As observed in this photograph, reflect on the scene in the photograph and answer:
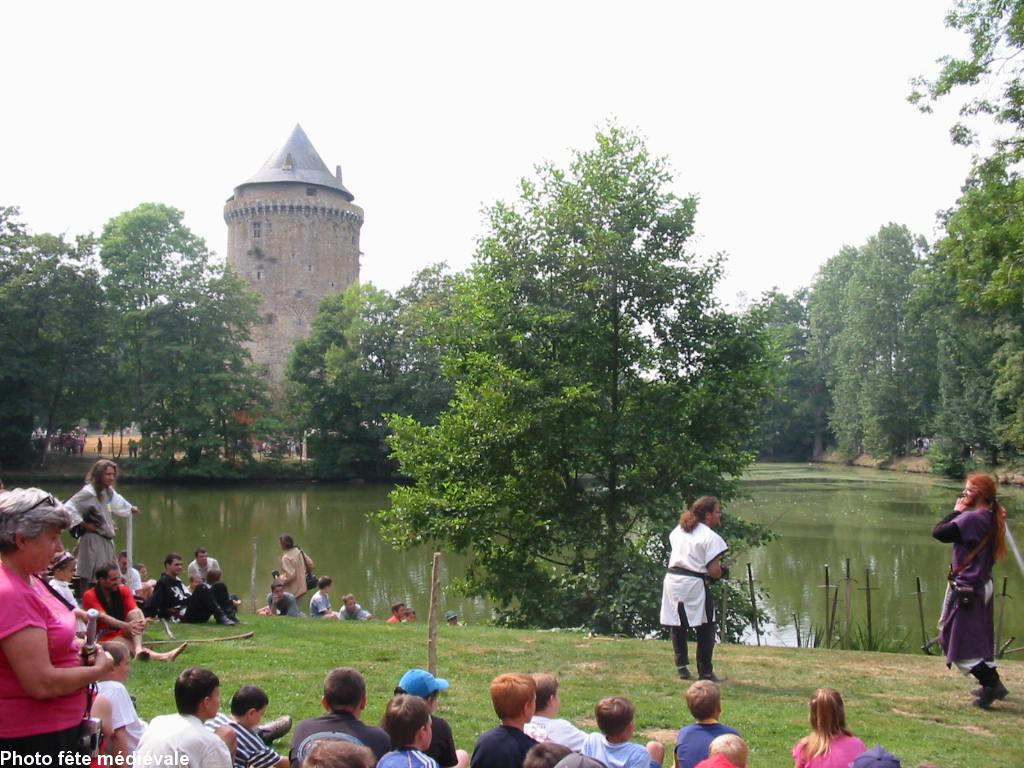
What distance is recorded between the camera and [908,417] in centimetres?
5350

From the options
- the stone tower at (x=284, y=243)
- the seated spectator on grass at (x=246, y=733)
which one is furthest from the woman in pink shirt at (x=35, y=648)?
the stone tower at (x=284, y=243)

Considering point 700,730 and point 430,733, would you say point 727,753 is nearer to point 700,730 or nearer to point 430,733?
point 700,730

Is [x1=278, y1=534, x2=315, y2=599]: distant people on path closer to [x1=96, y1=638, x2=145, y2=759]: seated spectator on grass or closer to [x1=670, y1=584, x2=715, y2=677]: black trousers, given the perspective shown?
[x1=670, y1=584, x2=715, y2=677]: black trousers

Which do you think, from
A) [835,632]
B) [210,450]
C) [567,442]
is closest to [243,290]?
[210,450]

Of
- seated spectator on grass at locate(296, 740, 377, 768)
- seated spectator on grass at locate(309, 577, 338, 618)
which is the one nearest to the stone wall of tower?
seated spectator on grass at locate(309, 577, 338, 618)

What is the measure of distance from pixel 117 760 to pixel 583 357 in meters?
Result: 11.8

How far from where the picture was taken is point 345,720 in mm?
4379

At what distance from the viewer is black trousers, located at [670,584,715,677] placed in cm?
758

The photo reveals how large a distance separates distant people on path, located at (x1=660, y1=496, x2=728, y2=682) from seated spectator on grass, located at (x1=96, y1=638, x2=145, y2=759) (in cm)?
408

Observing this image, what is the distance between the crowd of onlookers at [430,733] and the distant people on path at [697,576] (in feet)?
8.59

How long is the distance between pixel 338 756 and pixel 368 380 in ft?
158

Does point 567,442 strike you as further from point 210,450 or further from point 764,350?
point 210,450

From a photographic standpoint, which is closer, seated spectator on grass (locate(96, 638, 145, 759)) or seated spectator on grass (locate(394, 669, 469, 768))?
seated spectator on grass (locate(394, 669, 469, 768))

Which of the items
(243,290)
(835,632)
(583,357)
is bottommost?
(835,632)
